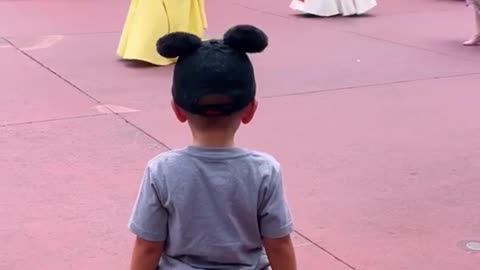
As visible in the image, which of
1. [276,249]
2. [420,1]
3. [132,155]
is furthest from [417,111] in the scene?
[420,1]

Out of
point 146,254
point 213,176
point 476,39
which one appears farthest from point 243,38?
point 476,39

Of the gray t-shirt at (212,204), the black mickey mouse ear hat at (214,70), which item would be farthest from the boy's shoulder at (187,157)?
the black mickey mouse ear hat at (214,70)

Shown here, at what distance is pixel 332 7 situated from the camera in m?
13.0

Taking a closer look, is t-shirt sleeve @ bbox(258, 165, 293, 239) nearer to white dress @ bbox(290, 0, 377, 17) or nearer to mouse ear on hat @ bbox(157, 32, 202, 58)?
mouse ear on hat @ bbox(157, 32, 202, 58)

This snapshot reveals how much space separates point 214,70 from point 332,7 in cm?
1063

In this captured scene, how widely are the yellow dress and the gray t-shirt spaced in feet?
22.0

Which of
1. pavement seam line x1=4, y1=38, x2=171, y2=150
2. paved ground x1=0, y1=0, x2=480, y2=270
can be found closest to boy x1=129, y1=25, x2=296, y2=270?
paved ground x1=0, y1=0, x2=480, y2=270

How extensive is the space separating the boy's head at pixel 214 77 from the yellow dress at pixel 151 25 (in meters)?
6.67

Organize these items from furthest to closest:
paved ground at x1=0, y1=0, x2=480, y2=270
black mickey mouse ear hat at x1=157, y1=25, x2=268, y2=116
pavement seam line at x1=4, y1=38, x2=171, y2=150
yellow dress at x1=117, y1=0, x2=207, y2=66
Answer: yellow dress at x1=117, y1=0, x2=207, y2=66 → pavement seam line at x1=4, y1=38, x2=171, y2=150 → paved ground at x1=0, y1=0, x2=480, y2=270 → black mickey mouse ear hat at x1=157, y1=25, x2=268, y2=116

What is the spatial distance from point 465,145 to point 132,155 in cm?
226

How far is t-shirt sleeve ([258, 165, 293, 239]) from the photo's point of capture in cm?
267

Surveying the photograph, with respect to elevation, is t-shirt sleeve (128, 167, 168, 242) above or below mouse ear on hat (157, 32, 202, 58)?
below

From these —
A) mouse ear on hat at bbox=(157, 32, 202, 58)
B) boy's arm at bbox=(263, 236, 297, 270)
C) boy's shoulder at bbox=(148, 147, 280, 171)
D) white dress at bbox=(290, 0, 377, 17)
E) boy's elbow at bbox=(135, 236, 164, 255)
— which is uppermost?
mouse ear on hat at bbox=(157, 32, 202, 58)

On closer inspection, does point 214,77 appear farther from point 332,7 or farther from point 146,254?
point 332,7
